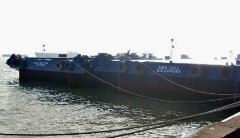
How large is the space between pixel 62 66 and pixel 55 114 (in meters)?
13.5

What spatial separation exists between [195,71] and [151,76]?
3648mm

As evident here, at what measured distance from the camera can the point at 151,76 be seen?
19859 millimetres

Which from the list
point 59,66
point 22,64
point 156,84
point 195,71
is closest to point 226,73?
point 195,71

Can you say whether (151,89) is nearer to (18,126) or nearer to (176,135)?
(176,135)

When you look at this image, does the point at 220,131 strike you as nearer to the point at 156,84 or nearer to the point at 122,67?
the point at 156,84

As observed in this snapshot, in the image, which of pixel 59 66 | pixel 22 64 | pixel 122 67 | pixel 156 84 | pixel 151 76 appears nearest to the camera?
pixel 156 84

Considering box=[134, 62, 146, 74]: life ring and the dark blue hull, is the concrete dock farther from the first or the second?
box=[134, 62, 146, 74]: life ring

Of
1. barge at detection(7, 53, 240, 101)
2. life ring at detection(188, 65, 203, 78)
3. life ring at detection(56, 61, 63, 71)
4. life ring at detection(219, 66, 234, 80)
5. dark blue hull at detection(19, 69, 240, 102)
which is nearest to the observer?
life ring at detection(219, 66, 234, 80)

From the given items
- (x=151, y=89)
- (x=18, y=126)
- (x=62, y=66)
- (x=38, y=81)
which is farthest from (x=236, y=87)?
(x=38, y=81)

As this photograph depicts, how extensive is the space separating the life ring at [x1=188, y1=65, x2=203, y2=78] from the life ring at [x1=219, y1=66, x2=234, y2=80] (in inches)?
49.5

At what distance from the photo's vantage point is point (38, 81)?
31.0 m

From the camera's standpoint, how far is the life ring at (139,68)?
65.2 feet

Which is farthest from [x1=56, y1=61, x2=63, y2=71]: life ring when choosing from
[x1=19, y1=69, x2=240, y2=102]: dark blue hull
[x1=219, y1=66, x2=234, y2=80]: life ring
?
[x1=219, y1=66, x2=234, y2=80]: life ring

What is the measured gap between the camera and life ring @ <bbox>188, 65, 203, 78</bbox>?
17.0 meters
